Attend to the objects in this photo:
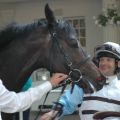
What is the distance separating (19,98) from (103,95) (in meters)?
0.69

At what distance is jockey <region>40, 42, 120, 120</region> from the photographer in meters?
2.75

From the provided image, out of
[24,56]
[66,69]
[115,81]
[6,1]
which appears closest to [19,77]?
[24,56]

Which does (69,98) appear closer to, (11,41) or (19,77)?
(19,77)

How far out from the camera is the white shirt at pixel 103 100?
275cm

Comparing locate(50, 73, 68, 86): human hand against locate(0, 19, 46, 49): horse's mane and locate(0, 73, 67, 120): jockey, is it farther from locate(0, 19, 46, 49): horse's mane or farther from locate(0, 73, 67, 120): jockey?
locate(0, 19, 46, 49): horse's mane

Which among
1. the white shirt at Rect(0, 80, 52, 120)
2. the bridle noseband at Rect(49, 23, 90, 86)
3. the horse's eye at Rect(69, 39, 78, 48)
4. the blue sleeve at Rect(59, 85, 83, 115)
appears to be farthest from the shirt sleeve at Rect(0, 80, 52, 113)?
the blue sleeve at Rect(59, 85, 83, 115)

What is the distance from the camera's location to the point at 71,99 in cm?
292

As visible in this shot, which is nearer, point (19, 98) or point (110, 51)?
point (19, 98)

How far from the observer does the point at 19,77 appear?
276cm

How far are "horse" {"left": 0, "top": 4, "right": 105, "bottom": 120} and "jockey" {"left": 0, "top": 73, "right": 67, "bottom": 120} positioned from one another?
19 centimetres

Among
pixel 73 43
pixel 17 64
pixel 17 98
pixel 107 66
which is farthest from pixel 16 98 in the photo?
pixel 107 66

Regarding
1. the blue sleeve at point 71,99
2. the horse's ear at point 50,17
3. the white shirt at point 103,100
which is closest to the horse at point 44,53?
the horse's ear at point 50,17

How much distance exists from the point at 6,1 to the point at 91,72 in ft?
33.1

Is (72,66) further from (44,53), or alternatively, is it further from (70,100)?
(70,100)
